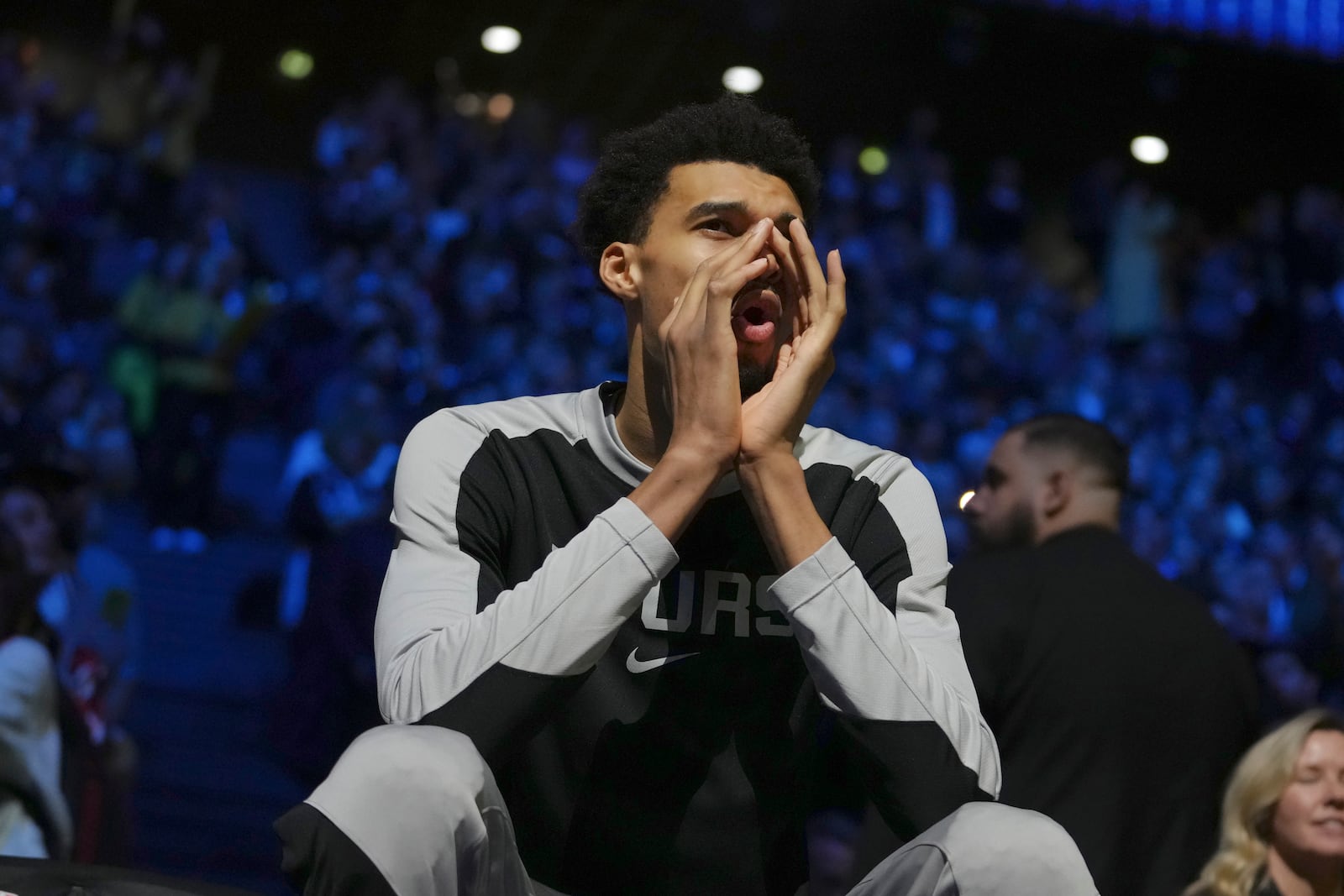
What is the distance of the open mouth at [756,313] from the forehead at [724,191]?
10cm

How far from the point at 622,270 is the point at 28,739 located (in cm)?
174

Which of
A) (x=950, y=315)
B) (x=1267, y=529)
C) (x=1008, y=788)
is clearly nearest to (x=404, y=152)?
(x=950, y=315)

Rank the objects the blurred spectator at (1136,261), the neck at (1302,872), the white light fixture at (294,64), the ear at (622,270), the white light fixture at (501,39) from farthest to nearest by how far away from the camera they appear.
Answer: the blurred spectator at (1136,261) → the white light fixture at (294,64) → the white light fixture at (501,39) → the neck at (1302,872) → the ear at (622,270)

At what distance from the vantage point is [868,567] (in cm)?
151

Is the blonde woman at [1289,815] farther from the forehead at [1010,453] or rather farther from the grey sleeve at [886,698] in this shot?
the grey sleeve at [886,698]

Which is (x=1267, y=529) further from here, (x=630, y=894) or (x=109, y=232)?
(x=630, y=894)

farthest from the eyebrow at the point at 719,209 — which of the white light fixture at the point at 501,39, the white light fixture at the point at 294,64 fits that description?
the white light fixture at the point at 294,64

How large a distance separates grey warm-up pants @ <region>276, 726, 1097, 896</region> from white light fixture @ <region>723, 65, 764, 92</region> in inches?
288

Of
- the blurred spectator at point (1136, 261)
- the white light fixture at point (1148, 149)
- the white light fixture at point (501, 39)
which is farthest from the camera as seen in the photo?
the blurred spectator at point (1136, 261)

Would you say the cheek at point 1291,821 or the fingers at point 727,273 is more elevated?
the fingers at point 727,273

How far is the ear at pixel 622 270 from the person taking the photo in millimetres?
1716

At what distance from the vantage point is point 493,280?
7.32m

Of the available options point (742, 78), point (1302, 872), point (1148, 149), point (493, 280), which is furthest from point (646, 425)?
point (1148, 149)

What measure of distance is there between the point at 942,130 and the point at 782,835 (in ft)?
27.9
